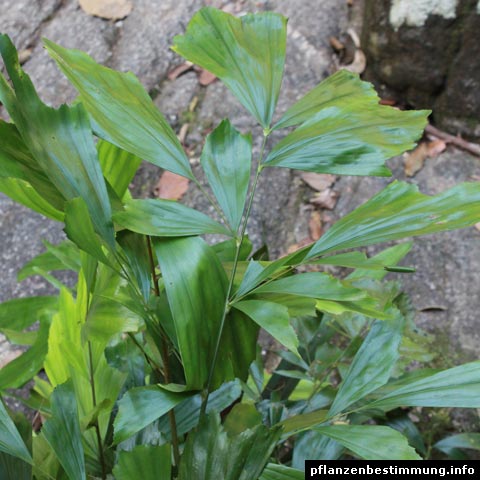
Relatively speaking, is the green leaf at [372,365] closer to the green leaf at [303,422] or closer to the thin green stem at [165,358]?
the green leaf at [303,422]

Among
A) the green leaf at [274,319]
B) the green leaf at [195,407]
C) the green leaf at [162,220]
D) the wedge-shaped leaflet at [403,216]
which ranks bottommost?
the green leaf at [195,407]

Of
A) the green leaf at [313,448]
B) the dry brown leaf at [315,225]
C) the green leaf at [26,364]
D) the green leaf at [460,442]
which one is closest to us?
the green leaf at [26,364]

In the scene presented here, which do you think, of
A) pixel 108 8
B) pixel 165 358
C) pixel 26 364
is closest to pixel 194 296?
pixel 165 358

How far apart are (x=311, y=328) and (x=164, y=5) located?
1796 millimetres

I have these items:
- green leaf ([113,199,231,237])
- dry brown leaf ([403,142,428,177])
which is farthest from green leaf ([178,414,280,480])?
dry brown leaf ([403,142,428,177])

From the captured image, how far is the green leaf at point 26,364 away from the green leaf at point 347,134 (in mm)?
446

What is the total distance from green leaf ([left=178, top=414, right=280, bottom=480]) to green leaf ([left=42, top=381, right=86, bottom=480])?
5.0 inches

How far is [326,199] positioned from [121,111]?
1399 millimetres

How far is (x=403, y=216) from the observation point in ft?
2.26

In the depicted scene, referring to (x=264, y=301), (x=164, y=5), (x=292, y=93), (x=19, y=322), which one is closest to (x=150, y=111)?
(x=264, y=301)

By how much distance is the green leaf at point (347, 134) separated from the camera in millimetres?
738

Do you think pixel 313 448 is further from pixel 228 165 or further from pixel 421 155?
pixel 421 155

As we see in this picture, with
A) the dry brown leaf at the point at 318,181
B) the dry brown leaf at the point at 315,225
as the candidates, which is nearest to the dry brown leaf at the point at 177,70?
the dry brown leaf at the point at 318,181

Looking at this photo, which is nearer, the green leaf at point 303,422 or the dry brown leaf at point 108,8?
the green leaf at point 303,422
